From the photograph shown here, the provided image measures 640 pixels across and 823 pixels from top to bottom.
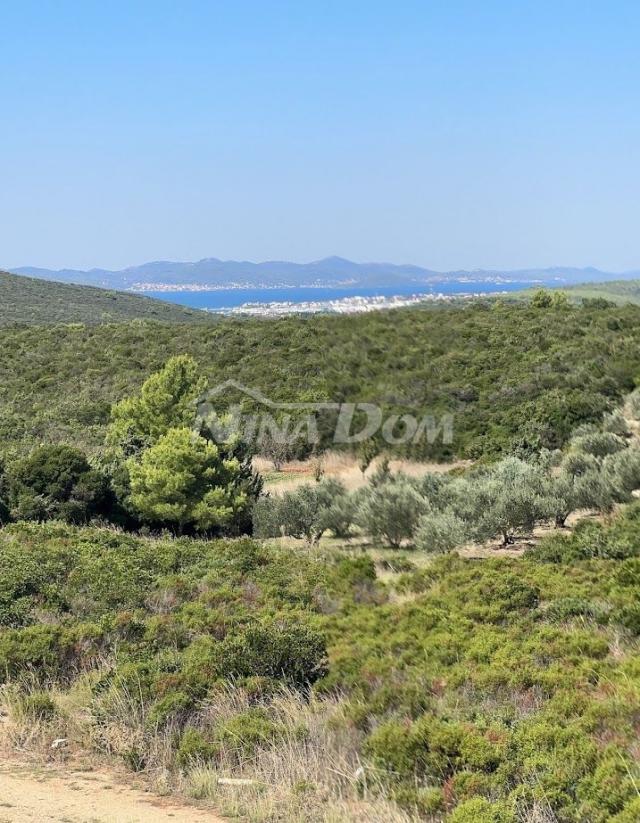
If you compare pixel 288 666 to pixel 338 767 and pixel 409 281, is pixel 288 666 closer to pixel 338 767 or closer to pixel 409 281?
pixel 338 767

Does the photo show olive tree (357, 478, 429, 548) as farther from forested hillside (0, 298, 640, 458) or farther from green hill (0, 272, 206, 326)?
green hill (0, 272, 206, 326)

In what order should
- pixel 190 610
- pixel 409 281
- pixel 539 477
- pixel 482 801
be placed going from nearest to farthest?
pixel 482 801, pixel 190 610, pixel 539 477, pixel 409 281

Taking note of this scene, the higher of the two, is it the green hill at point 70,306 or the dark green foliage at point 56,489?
the green hill at point 70,306

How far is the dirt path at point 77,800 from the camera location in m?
4.29

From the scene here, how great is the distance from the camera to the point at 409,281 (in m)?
28.3

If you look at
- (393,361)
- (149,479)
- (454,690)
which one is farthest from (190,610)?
(393,361)

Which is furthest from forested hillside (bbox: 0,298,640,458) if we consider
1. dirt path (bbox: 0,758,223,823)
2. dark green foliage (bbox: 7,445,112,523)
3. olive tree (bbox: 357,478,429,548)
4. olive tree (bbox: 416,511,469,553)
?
dirt path (bbox: 0,758,223,823)

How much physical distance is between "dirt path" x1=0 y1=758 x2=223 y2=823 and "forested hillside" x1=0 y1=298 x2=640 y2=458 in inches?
629

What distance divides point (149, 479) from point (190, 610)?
7453mm

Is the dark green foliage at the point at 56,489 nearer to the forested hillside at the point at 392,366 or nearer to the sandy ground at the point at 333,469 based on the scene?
the sandy ground at the point at 333,469

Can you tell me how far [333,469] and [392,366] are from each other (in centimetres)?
338

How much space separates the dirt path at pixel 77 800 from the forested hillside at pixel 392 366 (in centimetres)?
1597

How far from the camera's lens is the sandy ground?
2059 cm

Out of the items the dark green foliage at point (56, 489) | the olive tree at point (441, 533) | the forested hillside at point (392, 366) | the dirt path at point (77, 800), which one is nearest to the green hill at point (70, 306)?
the forested hillside at point (392, 366)
